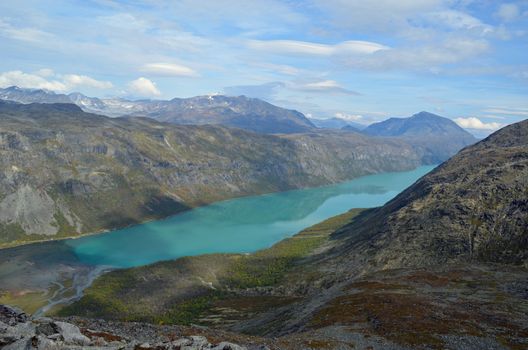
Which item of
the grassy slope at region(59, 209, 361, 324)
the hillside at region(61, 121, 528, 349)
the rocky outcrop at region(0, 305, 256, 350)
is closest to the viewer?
the rocky outcrop at region(0, 305, 256, 350)

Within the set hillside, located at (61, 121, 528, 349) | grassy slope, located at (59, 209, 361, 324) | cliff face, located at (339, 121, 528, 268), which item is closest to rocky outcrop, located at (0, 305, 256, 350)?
hillside, located at (61, 121, 528, 349)

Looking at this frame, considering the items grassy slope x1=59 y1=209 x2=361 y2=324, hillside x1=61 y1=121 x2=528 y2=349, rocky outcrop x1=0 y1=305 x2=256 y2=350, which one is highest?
rocky outcrop x1=0 y1=305 x2=256 y2=350

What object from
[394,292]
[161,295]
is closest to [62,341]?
[394,292]

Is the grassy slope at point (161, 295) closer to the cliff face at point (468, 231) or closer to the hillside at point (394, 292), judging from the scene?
the hillside at point (394, 292)

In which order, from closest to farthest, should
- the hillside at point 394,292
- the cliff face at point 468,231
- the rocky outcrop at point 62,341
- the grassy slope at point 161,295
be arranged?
the rocky outcrop at point 62,341 → the hillside at point 394,292 → the grassy slope at point 161,295 → the cliff face at point 468,231

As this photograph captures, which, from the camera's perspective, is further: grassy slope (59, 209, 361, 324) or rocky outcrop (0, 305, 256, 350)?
grassy slope (59, 209, 361, 324)

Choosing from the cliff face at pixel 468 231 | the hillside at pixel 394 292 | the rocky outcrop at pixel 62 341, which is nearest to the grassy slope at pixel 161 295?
the hillside at pixel 394 292

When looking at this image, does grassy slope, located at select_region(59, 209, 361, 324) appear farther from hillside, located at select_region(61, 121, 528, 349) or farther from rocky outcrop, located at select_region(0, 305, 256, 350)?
rocky outcrop, located at select_region(0, 305, 256, 350)

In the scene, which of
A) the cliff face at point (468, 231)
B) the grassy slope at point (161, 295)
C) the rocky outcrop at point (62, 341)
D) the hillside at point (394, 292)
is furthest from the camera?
the cliff face at point (468, 231)

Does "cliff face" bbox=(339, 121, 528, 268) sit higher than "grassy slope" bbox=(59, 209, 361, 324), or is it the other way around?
"cliff face" bbox=(339, 121, 528, 268)

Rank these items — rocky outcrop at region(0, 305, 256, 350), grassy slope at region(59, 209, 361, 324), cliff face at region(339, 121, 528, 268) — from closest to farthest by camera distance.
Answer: rocky outcrop at region(0, 305, 256, 350) → grassy slope at region(59, 209, 361, 324) → cliff face at region(339, 121, 528, 268)
